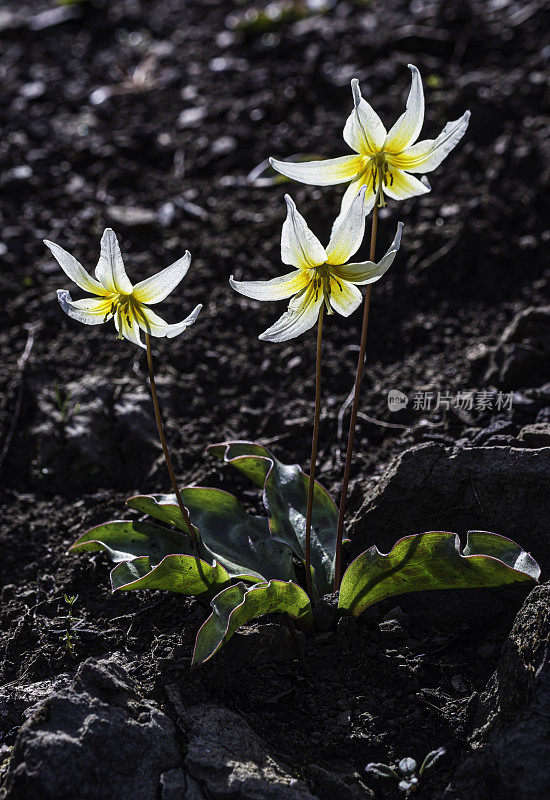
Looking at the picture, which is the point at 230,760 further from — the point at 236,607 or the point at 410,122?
the point at 410,122

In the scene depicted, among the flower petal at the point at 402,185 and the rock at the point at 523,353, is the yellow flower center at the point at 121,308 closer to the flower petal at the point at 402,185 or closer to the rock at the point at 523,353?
the flower petal at the point at 402,185

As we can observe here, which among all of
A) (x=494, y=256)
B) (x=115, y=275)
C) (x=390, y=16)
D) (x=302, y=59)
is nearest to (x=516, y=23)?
(x=390, y=16)

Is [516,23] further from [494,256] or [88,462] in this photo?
[88,462]

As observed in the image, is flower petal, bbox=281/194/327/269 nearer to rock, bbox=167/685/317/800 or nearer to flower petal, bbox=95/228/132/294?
flower petal, bbox=95/228/132/294

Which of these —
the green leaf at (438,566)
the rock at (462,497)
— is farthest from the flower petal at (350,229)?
the rock at (462,497)

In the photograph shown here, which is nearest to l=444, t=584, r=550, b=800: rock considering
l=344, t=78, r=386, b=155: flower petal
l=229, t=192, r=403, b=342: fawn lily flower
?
l=229, t=192, r=403, b=342: fawn lily flower

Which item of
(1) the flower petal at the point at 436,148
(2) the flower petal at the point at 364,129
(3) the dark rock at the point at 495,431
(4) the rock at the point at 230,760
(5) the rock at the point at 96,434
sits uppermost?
(2) the flower petal at the point at 364,129
